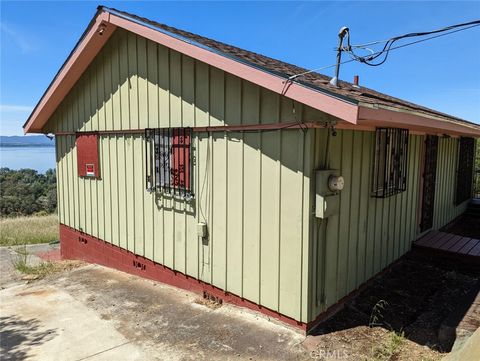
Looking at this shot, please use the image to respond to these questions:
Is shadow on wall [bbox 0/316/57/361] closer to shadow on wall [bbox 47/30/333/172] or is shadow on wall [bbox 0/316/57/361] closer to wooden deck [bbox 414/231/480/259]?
shadow on wall [bbox 47/30/333/172]

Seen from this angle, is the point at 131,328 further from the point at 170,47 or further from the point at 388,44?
the point at 388,44

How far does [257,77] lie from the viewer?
3.51m

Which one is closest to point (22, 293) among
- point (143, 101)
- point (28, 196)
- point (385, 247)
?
point (143, 101)

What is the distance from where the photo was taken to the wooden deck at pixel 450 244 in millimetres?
5547

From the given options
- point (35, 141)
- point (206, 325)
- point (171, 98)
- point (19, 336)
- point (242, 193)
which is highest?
point (171, 98)

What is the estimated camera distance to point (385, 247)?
520 cm

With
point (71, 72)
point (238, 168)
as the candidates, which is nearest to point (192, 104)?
point (238, 168)

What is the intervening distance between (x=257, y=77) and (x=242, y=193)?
1377 mm

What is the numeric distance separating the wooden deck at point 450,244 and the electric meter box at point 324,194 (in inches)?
130

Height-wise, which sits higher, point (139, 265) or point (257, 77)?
point (257, 77)

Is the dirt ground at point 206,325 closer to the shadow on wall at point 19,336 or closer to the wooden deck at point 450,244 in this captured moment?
the shadow on wall at point 19,336

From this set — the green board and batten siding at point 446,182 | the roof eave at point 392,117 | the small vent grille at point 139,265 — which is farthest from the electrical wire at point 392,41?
the small vent grille at point 139,265

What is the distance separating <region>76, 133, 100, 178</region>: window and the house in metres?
0.04

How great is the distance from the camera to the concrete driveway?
3477mm
